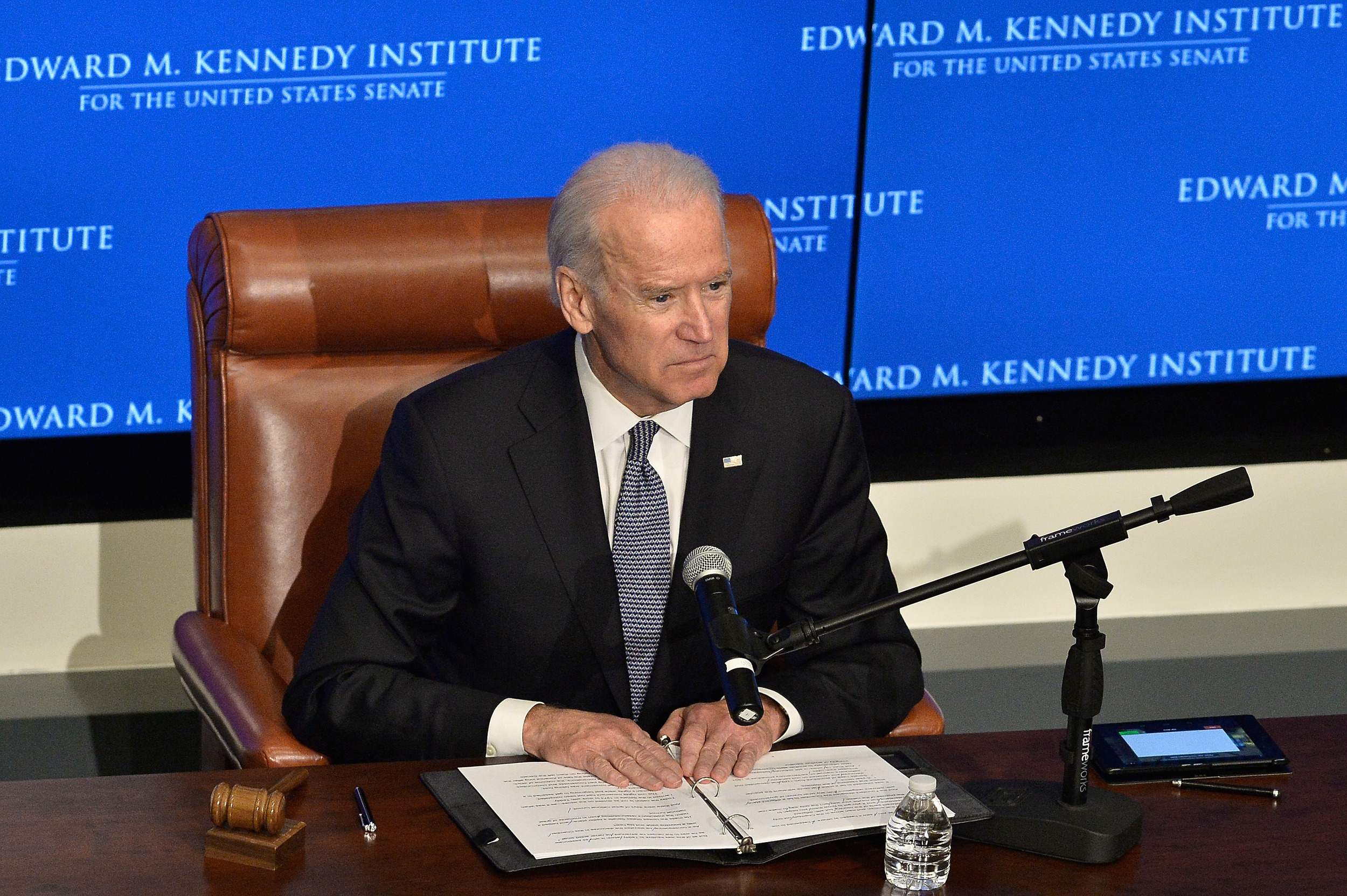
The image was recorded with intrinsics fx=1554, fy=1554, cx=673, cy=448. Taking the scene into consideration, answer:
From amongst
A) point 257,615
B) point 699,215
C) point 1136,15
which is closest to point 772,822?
point 699,215

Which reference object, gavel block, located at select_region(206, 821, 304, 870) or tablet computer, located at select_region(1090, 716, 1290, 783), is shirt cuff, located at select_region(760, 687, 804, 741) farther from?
gavel block, located at select_region(206, 821, 304, 870)

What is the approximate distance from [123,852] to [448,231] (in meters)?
1.08

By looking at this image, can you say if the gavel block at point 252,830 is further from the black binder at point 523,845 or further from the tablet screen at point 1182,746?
the tablet screen at point 1182,746

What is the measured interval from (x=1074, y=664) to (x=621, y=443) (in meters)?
0.78

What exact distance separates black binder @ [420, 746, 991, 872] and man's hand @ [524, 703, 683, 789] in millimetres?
124

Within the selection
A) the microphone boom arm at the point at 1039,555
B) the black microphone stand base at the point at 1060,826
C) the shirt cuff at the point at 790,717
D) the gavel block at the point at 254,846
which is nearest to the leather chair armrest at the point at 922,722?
the shirt cuff at the point at 790,717

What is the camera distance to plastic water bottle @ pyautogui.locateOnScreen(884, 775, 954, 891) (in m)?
1.40

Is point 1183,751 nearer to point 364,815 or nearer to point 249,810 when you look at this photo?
point 364,815

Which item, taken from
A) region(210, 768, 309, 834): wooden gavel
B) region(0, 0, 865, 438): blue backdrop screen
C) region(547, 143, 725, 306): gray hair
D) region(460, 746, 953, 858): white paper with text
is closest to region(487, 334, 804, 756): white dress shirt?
region(547, 143, 725, 306): gray hair

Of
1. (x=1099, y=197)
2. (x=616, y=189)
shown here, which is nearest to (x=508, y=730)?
(x=616, y=189)

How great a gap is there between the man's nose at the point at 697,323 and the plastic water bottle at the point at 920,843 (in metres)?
0.66

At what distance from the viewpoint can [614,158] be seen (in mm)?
1909

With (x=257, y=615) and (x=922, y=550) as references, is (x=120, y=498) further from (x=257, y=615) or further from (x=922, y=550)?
(x=922, y=550)

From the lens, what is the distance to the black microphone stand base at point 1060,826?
145cm
